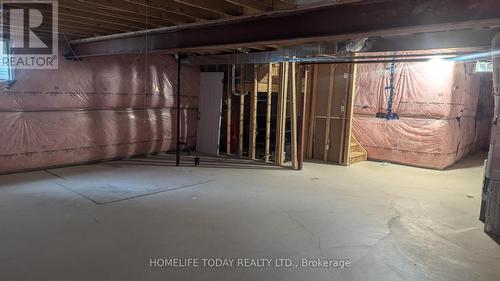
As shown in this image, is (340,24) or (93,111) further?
(93,111)

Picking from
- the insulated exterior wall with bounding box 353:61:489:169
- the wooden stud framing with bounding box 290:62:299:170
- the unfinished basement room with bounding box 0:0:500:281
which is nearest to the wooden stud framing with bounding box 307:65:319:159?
the unfinished basement room with bounding box 0:0:500:281

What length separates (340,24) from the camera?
2748 mm

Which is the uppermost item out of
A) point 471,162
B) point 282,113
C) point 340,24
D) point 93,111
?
point 340,24

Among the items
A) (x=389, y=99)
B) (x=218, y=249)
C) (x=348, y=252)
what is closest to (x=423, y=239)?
(x=348, y=252)

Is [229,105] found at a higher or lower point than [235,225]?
higher

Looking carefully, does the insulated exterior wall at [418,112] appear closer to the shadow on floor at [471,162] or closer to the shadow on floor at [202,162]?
the shadow on floor at [471,162]

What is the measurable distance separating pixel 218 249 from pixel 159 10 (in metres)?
2.41

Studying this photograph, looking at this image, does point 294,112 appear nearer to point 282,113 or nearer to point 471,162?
point 282,113

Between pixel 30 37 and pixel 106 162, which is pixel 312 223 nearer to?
pixel 106 162

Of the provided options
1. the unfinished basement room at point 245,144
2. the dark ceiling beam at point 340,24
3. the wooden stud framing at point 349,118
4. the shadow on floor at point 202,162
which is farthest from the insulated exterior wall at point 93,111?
the wooden stud framing at point 349,118

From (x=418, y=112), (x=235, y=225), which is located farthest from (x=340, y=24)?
(x=418, y=112)

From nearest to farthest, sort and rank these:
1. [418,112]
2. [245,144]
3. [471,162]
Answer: [418,112]
[471,162]
[245,144]

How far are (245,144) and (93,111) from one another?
3372 mm

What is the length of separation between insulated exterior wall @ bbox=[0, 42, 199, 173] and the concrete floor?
1.74ft
